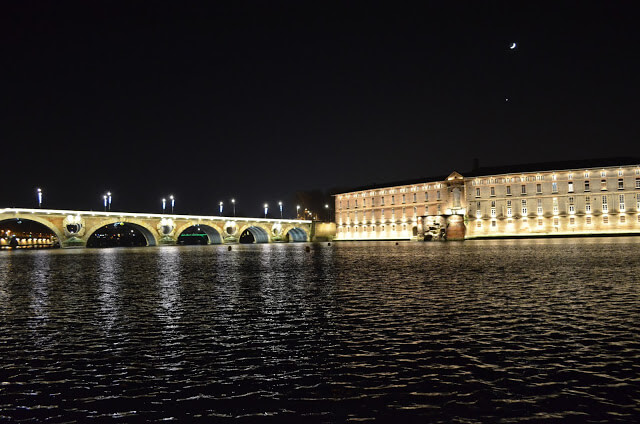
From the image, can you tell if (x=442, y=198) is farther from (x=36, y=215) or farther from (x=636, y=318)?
(x=636, y=318)

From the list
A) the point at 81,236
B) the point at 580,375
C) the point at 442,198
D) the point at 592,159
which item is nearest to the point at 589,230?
the point at 592,159

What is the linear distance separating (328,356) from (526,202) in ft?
439

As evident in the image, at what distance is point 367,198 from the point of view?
168m

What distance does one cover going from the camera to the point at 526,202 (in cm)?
13400

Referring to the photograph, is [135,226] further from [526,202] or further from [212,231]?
[526,202]

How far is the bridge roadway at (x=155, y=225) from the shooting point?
11438 centimetres

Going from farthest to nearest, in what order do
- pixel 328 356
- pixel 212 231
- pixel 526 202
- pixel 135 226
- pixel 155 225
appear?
pixel 212 231, pixel 135 226, pixel 155 225, pixel 526 202, pixel 328 356

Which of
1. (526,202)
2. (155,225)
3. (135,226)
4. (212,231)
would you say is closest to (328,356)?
(526,202)

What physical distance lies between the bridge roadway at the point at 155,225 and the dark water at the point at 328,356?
10318 centimetres

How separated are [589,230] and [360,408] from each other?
13693 cm

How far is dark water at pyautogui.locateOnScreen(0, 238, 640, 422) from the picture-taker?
8.25 metres

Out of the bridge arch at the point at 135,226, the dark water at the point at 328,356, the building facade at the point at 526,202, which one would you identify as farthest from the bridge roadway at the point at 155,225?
the dark water at the point at 328,356

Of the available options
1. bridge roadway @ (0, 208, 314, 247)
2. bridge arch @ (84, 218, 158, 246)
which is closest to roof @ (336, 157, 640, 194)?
bridge roadway @ (0, 208, 314, 247)

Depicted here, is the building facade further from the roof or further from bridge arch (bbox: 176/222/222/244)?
bridge arch (bbox: 176/222/222/244)
